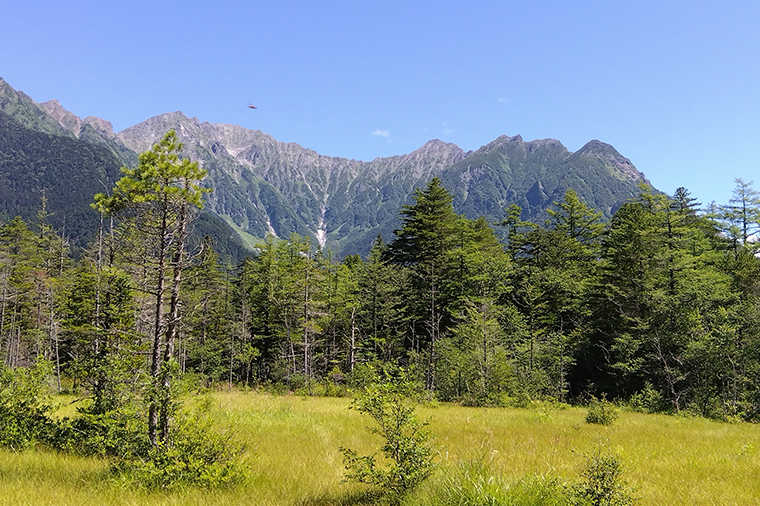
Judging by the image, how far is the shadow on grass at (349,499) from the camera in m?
5.58

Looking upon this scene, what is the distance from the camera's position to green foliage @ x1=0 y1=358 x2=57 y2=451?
883 cm

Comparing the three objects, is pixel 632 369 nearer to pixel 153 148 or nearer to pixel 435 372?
pixel 435 372

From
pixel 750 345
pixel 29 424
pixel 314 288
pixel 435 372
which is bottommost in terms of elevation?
pixel 435 372

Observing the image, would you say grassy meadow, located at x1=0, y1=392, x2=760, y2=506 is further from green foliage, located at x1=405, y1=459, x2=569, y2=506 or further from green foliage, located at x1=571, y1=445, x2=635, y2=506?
green foliage, located at x1=571, y1=445, x2=635, y2=506

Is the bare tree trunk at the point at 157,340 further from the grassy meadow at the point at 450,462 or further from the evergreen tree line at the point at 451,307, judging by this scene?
the grassy meadow at the point at 450,462

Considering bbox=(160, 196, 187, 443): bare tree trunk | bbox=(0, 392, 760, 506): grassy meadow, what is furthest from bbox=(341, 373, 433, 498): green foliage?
bbox=(160, 196, 187, 443): bare tree trunk

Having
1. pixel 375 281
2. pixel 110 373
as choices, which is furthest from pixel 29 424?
pixel 375 281

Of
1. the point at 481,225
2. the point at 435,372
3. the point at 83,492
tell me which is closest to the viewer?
the point at 83,492

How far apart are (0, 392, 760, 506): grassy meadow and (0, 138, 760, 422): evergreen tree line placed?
57.7 inches

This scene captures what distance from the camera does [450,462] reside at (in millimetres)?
7023

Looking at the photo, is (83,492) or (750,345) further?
(750,345)

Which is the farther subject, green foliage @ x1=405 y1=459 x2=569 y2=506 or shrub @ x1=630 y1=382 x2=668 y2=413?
shrub @ x1=630 y1=382 x2=668 y2=413

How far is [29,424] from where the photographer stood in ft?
30.4

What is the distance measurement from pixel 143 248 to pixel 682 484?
35.8 ft
